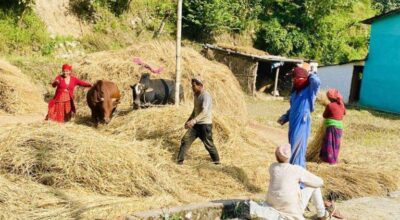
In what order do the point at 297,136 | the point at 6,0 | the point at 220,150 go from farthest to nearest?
the point at 6,0, the point at 220,150, the point at 297,136

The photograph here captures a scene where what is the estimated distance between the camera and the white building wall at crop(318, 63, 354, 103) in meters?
24.0

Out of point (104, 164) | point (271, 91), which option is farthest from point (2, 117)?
point (271, 91)

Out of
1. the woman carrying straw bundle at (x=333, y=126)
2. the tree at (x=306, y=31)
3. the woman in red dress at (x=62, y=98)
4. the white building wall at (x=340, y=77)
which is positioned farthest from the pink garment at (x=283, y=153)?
the tree at (x=306, y=31)

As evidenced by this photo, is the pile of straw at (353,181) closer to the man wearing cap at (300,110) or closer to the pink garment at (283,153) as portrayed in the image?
the man wearing cap at (300,110)

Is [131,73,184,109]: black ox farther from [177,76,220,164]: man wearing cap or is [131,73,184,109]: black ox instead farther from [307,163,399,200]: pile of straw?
[307,163,399,200]: pile of straw

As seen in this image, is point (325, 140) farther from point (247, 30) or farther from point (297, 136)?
point (247, 30)

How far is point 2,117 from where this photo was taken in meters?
11.3

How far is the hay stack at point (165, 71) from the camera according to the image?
1182cm

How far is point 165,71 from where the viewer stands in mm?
12141

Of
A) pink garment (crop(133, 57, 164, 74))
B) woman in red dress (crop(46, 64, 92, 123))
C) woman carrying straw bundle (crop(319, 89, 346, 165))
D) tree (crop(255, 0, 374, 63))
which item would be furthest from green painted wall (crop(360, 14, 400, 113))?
woman in red dress (crop(46, 64, 92, 123))

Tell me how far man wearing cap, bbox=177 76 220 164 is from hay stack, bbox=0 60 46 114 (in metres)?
6.50

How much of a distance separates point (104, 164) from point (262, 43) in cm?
2363

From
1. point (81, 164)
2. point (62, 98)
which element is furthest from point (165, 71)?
point (81, 164)

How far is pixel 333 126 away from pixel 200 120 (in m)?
2.43
